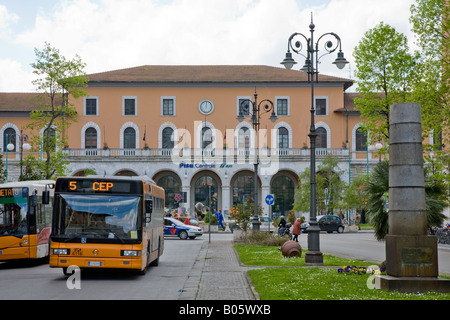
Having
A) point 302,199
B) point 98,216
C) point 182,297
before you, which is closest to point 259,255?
point 98,216

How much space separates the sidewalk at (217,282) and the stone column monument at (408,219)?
9.27ft

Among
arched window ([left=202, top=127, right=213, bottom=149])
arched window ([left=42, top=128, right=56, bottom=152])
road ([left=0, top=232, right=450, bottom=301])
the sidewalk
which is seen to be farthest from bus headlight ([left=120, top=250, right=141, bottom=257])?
arched window ([left=202, top=127, right=213, bottom=149])

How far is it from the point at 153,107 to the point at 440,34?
39.8 m

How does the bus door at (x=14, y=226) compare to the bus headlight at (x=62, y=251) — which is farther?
the bus door at (x=14, y=226)

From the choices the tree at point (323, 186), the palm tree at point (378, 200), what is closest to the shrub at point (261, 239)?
the palm tree at point (378, 200)

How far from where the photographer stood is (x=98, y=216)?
54.3 feet

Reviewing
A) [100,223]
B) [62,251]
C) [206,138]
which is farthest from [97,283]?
[206,138]

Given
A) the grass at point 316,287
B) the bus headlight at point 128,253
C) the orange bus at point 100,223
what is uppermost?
the orange bus at point 100,223

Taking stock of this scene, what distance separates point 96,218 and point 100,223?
0.17 m

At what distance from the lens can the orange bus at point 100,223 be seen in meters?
16.2

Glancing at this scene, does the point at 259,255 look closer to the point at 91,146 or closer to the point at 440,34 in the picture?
the point at 440,34

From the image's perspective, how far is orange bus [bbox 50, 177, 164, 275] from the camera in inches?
639

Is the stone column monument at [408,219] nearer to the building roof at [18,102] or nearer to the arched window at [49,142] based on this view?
the arched window at [49,142]

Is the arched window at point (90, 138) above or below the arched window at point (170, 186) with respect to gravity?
above
